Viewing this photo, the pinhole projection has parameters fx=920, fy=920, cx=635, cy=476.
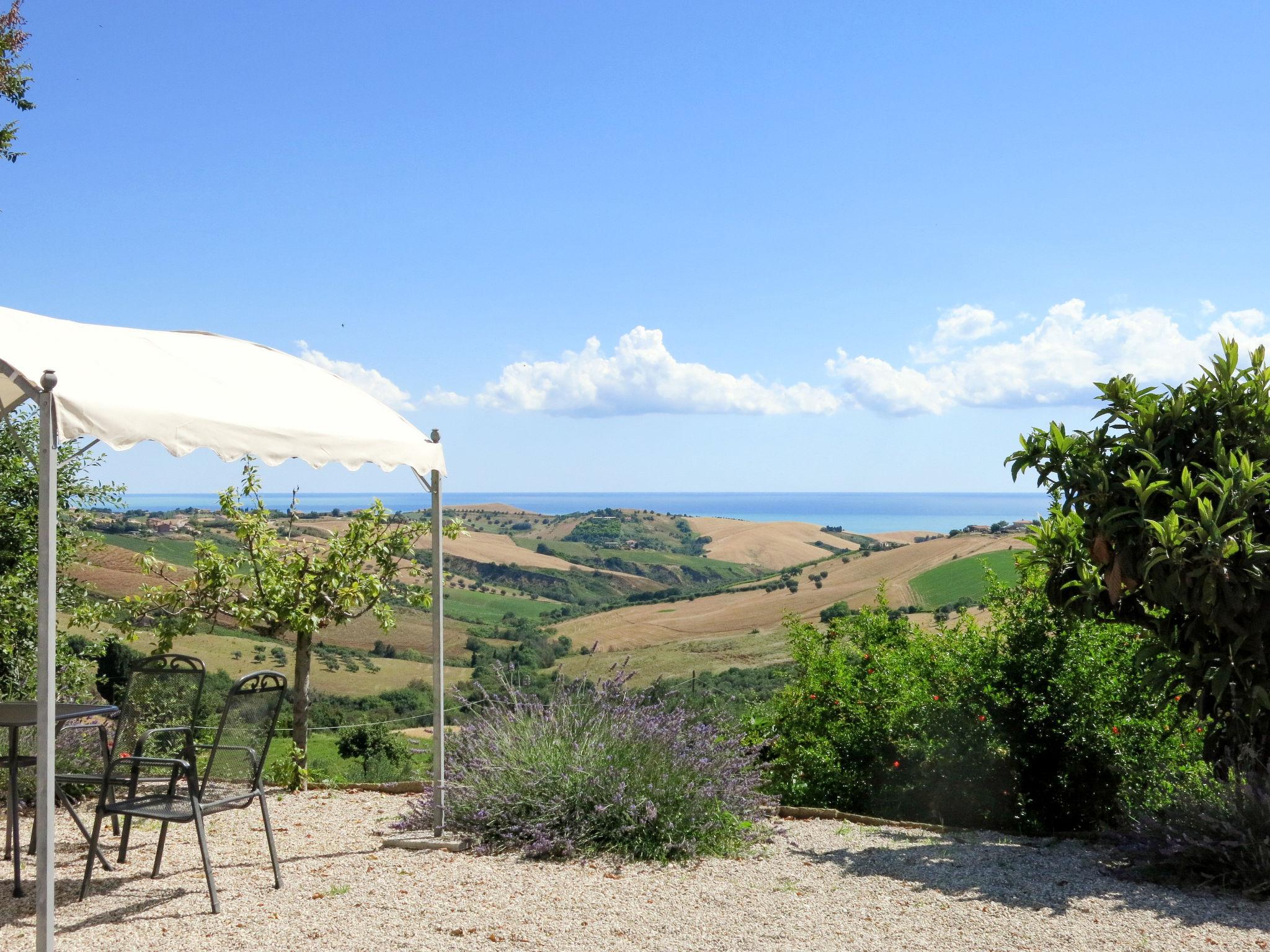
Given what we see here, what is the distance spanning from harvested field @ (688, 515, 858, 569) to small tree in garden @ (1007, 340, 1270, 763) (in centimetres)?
3053

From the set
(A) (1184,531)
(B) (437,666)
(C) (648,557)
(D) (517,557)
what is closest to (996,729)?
(A) (1184,531)

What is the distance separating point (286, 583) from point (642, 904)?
14.7 feet

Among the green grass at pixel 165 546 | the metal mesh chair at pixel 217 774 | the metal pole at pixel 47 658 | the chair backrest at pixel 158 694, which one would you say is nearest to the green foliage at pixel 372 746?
the green grass at pixel 165 546

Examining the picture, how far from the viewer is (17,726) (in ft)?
14.2

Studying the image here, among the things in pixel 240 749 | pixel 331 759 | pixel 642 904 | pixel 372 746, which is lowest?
pixel 331 759

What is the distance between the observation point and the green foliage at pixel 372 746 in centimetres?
1005

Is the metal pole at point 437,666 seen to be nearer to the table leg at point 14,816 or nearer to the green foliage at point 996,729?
the table leg at point 14,816

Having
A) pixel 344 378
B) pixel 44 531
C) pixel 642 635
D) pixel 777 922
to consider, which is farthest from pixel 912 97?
pixel 642 635

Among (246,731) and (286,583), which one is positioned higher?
(286,583)

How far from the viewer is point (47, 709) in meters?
3.26

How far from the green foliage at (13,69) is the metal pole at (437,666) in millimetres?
5190

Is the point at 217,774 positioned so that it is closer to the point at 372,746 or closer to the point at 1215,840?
the point at 1215,840

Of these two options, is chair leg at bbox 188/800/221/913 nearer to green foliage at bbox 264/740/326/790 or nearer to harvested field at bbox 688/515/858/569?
green foliage at bbox 264/740/326/790

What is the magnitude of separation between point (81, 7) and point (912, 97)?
7.80 metres
